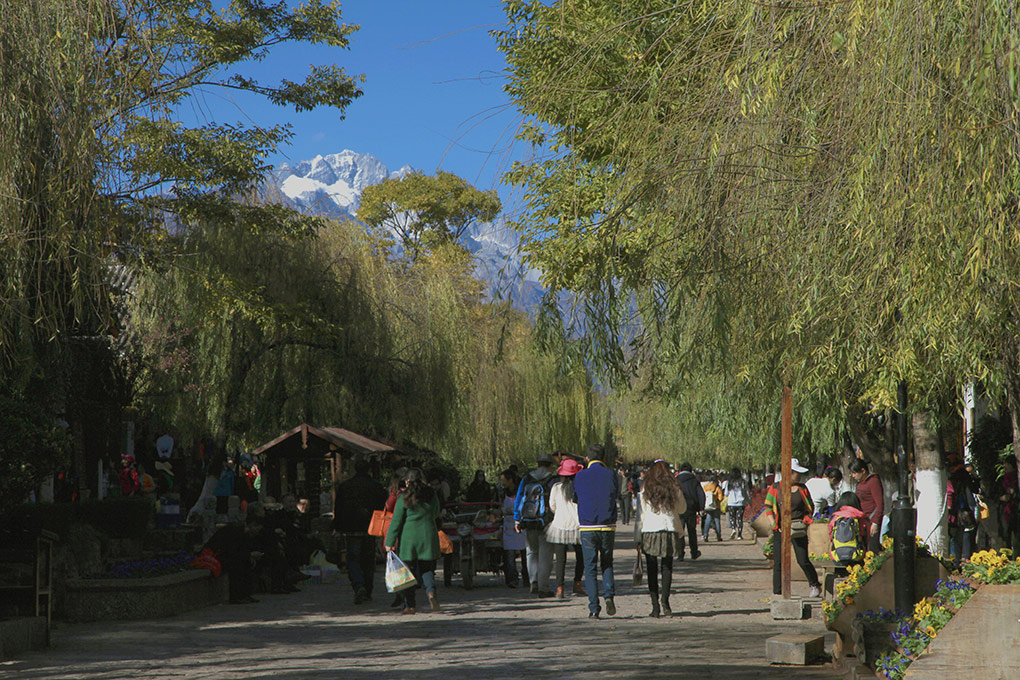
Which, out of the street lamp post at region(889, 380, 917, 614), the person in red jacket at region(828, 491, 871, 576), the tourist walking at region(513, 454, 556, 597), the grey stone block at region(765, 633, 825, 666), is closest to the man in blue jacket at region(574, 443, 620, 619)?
the tourist walking at region(513, 454, 556, 597)

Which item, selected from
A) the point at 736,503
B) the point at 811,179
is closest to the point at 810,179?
the point at 811,179

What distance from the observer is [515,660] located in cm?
984

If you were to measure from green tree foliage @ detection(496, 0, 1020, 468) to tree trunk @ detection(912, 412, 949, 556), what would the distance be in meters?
6.57

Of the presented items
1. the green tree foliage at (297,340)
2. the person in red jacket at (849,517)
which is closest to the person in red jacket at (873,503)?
the person in red jacket at (849,517)

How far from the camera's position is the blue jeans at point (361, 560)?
1528cm

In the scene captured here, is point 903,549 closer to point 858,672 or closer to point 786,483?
point 858,672

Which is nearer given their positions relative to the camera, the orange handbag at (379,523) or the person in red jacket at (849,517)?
the person in red jacket at (849,517)

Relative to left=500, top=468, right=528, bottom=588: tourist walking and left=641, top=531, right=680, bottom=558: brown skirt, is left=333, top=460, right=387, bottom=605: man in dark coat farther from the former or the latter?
left=641, top=531, right=680, bottom=558: brown skirt

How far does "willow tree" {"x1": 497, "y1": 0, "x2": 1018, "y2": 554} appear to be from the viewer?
5.32m

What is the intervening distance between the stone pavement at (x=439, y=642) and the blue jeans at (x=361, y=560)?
0.32 m

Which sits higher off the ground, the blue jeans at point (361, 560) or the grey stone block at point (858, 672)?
the blue jeans at point (361, 560)

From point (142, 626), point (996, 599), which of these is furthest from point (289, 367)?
point (996, 599)

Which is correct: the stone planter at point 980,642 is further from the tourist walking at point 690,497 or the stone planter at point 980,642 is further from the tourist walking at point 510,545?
the tourist walking at point 690,497

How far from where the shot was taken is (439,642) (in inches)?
438
